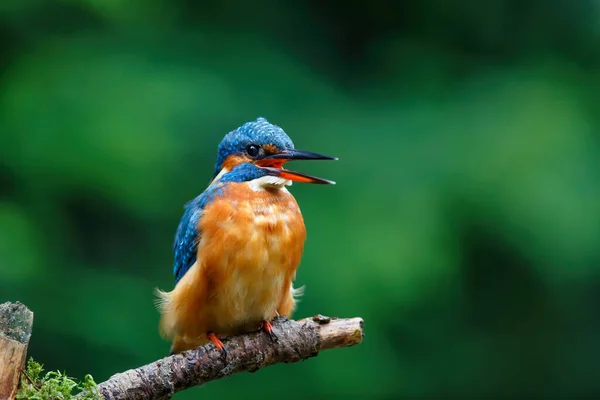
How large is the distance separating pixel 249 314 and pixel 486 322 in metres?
2.08

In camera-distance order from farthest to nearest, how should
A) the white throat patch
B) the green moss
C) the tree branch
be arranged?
1. the white throat patch
2. the tree branch
3. the green moss

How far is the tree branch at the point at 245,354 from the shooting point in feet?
6.61

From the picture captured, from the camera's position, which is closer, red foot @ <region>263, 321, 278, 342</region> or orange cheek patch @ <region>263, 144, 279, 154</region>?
red foot @ <region>263, 321, 278, 342</region>

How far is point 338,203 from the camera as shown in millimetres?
3926

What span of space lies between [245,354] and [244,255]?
0.96 feet

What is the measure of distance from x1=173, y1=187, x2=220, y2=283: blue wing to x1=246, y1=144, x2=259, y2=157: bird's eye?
155 mm

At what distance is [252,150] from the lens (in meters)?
2.48

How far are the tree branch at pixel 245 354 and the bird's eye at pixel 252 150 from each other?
1.73 feet

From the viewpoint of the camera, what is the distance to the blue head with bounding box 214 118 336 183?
2439 mm

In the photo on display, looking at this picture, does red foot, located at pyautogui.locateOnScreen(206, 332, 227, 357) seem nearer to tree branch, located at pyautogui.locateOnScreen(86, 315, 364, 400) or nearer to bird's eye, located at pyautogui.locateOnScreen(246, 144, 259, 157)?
tree branch, located at pyautogui.locateOnScreen(86, 315, 364, 400)

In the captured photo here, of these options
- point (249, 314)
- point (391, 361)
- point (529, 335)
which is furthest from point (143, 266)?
point (529, 335)

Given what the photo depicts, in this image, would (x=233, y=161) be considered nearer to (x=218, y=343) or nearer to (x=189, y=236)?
(x=189, y=236)

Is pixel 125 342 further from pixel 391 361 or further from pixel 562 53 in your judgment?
pixel 562 53

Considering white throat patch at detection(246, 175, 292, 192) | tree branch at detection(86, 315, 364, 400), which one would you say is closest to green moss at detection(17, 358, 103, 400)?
tree branch at detection(86, 315, 364, 400)
